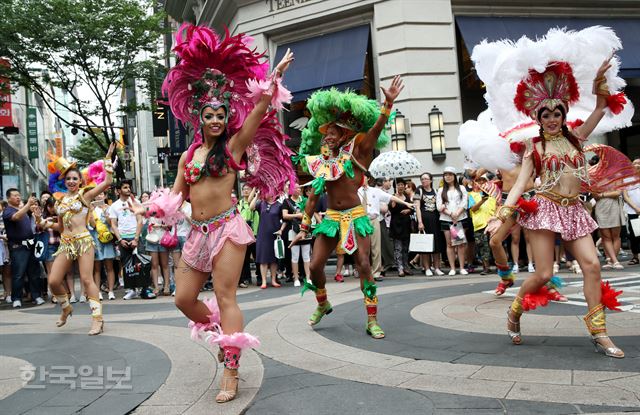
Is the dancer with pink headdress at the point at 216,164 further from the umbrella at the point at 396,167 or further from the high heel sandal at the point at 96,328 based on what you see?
the umbrella at the point at 396,167

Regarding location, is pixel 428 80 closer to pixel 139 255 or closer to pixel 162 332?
pixel 139 255

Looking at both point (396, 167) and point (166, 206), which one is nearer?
point (166, 206)

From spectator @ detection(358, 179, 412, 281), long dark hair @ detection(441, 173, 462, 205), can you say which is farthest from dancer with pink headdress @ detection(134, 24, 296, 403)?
long dark hair @ detection(441, 173, 462, 205)

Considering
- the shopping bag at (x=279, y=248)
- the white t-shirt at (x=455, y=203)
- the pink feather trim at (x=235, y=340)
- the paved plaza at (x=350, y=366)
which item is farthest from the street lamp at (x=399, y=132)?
the pink feather trim at (x=235, y=340)

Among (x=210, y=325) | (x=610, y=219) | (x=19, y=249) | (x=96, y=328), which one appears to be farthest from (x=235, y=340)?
(x=610, y=219)

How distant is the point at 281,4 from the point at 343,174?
12.6m

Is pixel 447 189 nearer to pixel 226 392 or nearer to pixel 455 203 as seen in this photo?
pixel 455 203

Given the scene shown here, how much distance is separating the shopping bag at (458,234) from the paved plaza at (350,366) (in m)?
3.76

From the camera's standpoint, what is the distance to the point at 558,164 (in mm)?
4977

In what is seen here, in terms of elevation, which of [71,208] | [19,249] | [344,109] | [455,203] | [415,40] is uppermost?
[415,40]

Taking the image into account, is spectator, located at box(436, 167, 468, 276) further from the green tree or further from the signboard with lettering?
the signboard with lettering

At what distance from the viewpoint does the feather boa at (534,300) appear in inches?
195

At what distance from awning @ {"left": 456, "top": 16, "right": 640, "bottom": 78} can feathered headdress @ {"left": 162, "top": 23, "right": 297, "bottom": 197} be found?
1166 centimetres

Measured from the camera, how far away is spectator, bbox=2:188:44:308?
10742mm
